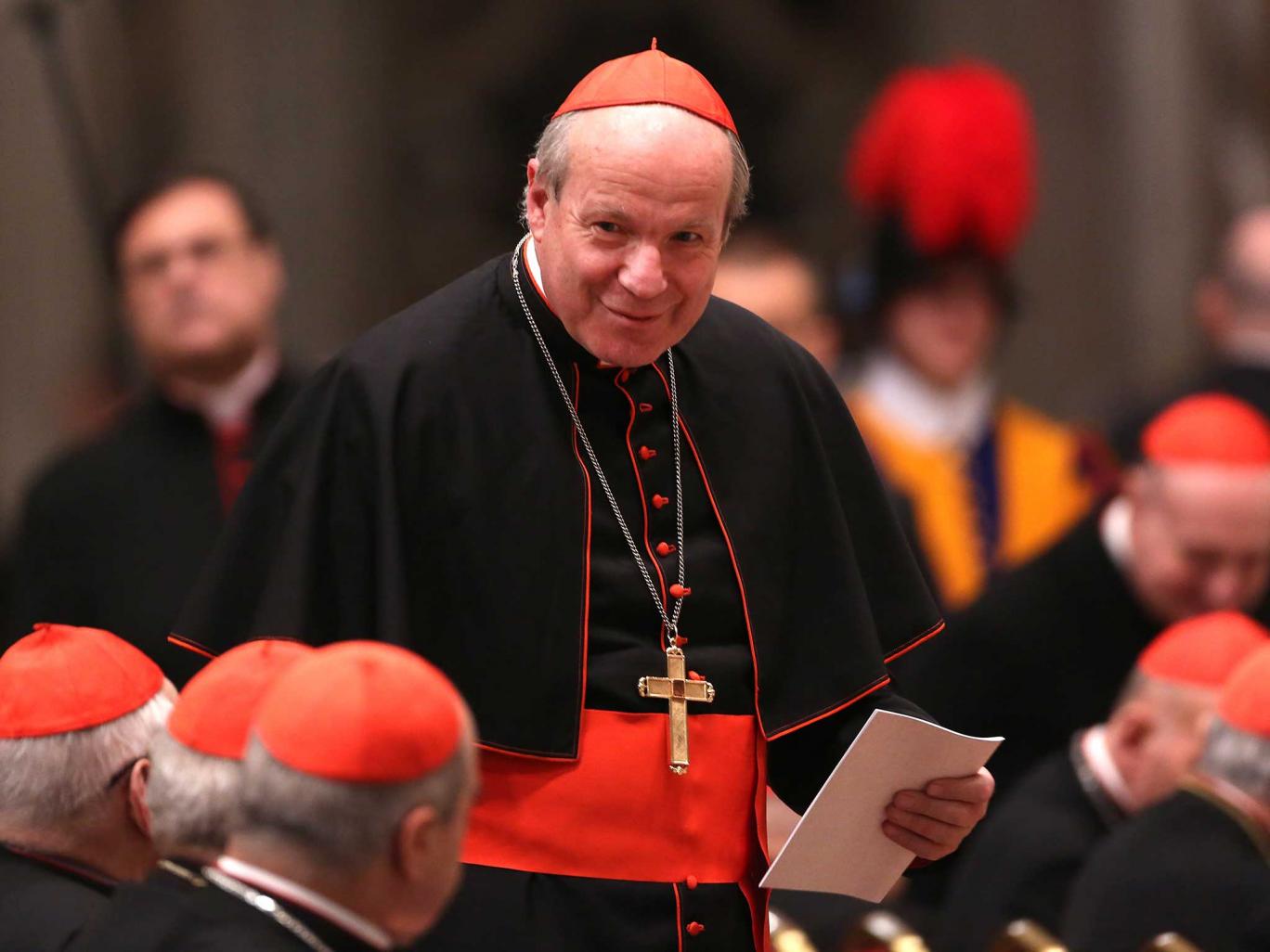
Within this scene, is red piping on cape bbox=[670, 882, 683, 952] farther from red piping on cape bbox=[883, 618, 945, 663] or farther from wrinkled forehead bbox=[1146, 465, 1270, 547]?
wrinkled forehead bbox=[1146, 465, 1270, 547]

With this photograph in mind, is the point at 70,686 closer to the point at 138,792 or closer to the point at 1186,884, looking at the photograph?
the point at 138,792

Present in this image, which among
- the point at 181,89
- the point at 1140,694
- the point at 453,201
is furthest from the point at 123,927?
the point at 453,201

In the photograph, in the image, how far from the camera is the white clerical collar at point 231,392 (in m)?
6.54

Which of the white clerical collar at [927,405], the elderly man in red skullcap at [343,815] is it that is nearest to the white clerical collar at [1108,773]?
the white clerical collar at [927,405]

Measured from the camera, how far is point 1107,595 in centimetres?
698

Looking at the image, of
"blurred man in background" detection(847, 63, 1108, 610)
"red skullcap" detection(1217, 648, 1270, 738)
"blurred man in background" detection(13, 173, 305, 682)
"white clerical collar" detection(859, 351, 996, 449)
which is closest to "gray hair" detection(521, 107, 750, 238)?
"red skullcap" detection(1217, 648, 1270, 738)

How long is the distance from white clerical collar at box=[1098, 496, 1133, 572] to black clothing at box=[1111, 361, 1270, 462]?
0.38 meters

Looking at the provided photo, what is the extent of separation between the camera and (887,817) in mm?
3732

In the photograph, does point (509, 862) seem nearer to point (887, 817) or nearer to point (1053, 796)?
point (887, 817)

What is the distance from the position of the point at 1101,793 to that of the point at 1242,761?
2.77 feet

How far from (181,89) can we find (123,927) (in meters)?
8.29

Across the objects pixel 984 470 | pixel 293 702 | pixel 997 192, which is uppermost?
pixel 293 702

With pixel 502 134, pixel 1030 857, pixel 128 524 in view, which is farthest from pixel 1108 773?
pixel 502 134

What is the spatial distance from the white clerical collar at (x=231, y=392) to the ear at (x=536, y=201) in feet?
9.98
